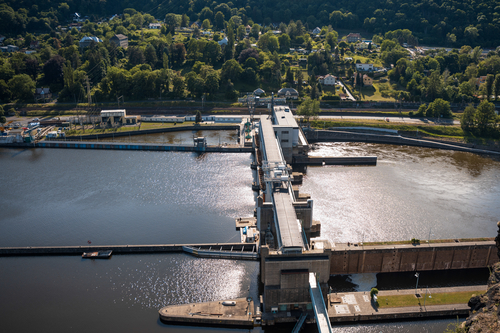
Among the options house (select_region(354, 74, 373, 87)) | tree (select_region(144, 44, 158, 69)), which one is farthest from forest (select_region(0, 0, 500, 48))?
tree (select_region(144, 44, 158, 69))

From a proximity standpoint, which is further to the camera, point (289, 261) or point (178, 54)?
point (178, 54)

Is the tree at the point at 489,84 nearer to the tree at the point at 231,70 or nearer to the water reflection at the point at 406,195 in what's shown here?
the water reflection at the point at 406,195

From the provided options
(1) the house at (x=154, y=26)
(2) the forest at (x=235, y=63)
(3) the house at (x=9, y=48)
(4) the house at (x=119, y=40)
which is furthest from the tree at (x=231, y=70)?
(3) the house at (x=9, y=48)

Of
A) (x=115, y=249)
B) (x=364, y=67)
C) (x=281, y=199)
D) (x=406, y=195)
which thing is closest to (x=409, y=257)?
(x=281, y=199)

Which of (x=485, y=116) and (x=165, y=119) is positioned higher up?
(x=485, y=116)

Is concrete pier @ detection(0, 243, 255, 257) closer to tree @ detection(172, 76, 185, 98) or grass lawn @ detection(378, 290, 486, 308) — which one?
grass lawn @ detection(378, 290, 486, 308)

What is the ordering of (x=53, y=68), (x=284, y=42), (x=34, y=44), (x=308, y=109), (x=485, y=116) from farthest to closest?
(x=34, y=44) → (x=284, y=42) → (x=53, y=68) → (x=308, y=109) → (x=485, y=116)

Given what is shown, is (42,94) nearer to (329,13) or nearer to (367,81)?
(367,81)

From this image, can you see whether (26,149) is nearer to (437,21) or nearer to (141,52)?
→ (141,52)
